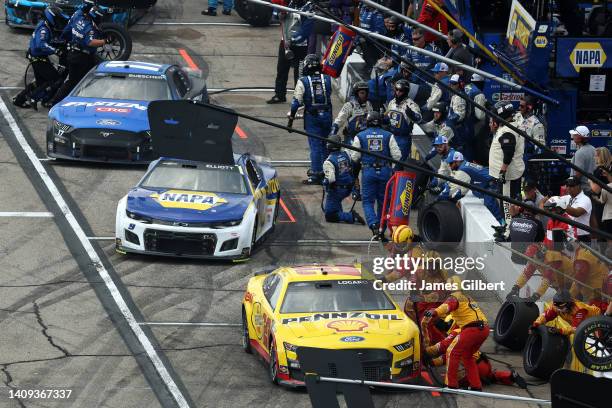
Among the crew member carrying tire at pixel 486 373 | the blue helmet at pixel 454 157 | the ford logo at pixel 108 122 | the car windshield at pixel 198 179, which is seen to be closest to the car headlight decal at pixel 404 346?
the crew member carrying tire at pixel 486 373

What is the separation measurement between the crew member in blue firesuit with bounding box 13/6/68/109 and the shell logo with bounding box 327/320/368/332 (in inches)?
469

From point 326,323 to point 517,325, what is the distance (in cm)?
236

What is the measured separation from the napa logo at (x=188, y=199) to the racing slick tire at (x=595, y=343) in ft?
20.0

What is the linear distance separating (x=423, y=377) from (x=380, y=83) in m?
9.68

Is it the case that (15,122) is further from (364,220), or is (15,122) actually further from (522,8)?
(522,8)

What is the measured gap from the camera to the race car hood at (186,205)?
17.9 meters

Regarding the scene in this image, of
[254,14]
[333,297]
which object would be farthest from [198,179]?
[254,14]

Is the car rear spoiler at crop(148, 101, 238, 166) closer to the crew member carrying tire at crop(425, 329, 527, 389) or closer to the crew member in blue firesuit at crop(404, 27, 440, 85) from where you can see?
the crew member carrying tire at crop(425, 329, 527, 389)

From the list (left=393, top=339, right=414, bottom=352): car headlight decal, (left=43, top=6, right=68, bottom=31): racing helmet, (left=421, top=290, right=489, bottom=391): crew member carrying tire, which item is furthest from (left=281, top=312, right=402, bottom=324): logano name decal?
(left=43, top=6, right=68, bottom=31): racing helmet

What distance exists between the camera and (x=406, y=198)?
1883 cm

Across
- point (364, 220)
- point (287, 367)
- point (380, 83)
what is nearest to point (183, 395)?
point (287, 367)

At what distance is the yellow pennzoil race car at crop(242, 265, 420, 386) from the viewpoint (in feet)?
45.6

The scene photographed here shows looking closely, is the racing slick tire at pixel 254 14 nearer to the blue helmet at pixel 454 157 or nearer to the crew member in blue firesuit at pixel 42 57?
the crew member in blue firesuit at pixel 42 57

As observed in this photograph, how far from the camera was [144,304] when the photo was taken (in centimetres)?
1673
